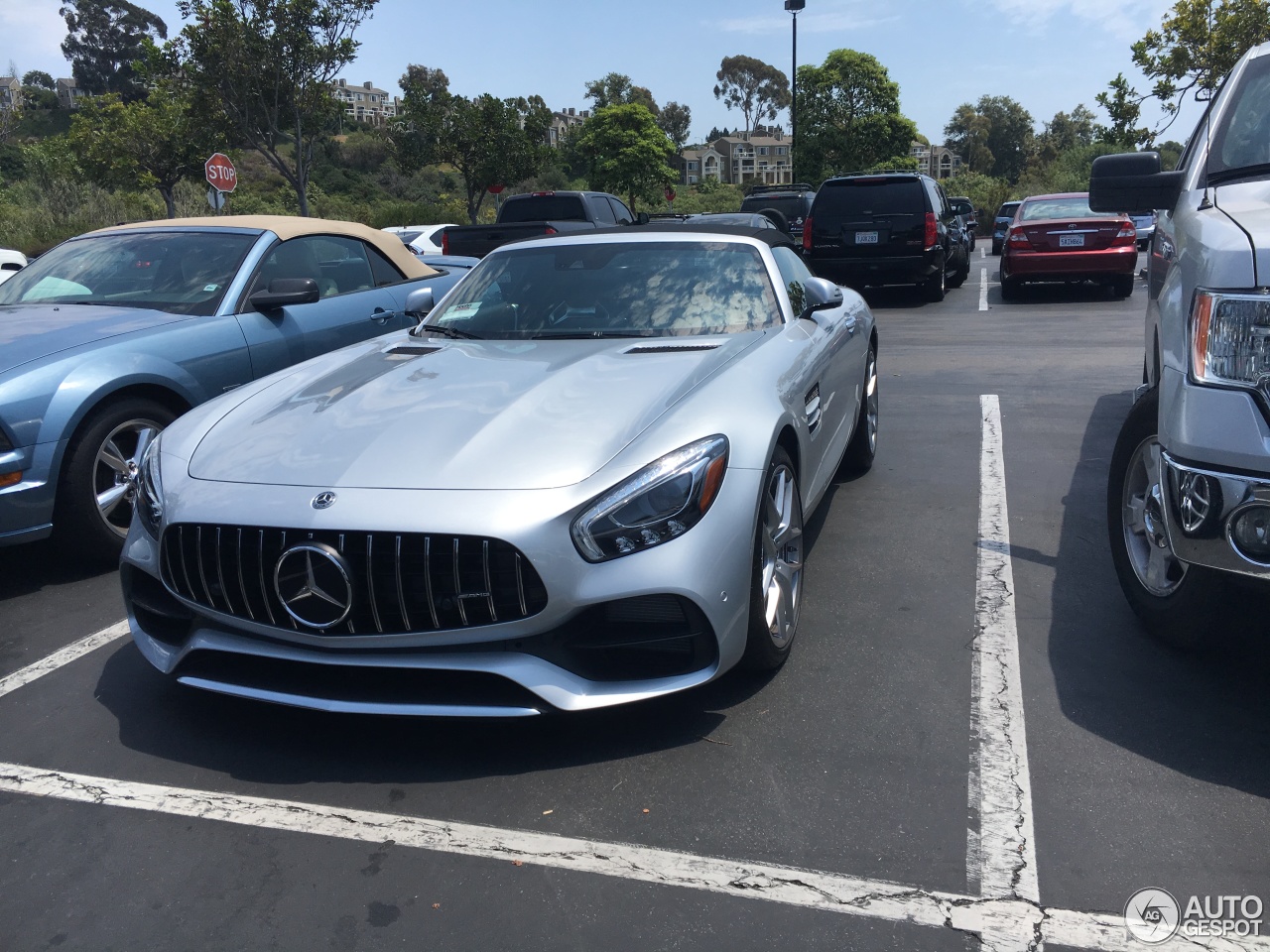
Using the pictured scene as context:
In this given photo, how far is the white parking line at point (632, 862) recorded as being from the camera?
2217 millimetres

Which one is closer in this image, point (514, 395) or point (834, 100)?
point (514, 395)

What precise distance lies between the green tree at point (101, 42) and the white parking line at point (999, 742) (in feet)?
A: 362

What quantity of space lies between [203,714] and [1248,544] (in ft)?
10.2

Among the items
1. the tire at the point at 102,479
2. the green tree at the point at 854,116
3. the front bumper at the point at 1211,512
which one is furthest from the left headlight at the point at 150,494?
the green tree at the point at 854,116

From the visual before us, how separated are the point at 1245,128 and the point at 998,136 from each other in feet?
395

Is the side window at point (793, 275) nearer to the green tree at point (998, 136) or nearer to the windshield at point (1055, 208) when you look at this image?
the windshield at point (1055, 208)

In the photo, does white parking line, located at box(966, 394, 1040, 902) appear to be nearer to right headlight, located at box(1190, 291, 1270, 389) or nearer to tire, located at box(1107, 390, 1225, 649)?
tire, located at box(1107, 390, 1225, 649)

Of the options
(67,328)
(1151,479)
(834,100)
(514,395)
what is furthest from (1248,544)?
(834,100)

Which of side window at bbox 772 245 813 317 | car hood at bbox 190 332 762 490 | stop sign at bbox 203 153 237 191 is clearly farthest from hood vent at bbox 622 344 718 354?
stop sign at bbox 203 153 237 191

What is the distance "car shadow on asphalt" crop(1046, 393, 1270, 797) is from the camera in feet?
9.37

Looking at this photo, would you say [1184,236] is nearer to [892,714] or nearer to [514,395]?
[892,714]

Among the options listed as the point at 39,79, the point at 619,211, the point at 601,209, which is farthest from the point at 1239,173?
the point at 39,79

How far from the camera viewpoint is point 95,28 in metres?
97.3

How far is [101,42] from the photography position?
9769cm
